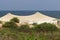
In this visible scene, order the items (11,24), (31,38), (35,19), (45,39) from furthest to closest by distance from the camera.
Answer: (35,19) → (11,24) → (45,39) → (31,38)

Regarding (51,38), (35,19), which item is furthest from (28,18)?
(51,38)

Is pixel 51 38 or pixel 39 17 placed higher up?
pixel 51 38

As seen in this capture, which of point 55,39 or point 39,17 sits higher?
point 55,39

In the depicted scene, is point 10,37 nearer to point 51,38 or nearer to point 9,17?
point 51,38

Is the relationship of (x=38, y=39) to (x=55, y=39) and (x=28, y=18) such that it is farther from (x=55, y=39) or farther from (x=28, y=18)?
(x=28, y=18)

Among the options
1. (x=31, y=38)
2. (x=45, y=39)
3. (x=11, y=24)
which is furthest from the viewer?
(x=11, y=24)

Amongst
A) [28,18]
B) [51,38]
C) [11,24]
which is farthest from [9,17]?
[51,38]

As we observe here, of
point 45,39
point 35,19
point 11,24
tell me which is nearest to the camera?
point 45,39

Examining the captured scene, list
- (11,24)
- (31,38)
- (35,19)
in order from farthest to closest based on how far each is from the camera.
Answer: (35,19) → (11,24) → (31,38)

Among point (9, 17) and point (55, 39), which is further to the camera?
point (9, 17)
